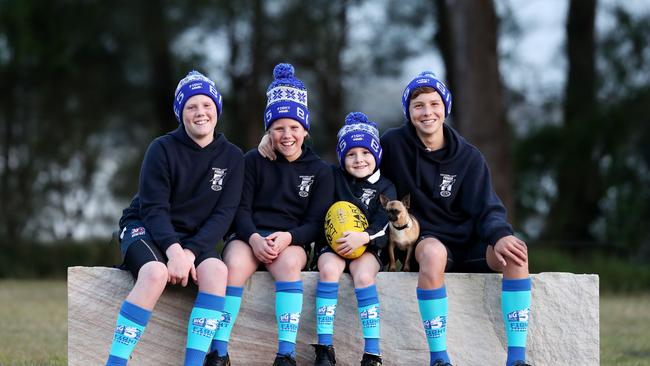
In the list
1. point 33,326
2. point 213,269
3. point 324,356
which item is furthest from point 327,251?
point 33,326

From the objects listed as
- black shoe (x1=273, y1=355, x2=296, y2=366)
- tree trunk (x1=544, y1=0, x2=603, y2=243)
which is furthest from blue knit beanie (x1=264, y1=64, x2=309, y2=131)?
tree trunk (x1=544, y1=0, x2=603, y2=243)

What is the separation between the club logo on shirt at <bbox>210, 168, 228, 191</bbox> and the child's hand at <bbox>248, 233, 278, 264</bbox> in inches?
12.2

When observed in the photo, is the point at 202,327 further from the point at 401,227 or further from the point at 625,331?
the point at 625,331

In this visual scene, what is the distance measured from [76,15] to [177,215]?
12809mm

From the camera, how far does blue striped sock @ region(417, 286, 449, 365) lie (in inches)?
179

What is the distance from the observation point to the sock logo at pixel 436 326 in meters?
4.54

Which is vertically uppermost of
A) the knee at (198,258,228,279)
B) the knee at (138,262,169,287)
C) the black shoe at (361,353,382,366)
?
the knee at (198,258,228,279)

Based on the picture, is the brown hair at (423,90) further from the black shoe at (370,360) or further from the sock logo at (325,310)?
the black shoe at (370,360)

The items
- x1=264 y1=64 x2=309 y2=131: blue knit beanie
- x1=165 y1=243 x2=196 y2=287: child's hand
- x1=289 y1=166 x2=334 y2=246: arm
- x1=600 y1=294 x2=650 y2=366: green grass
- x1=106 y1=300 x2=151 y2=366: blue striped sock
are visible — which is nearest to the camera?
x1=106 y1=300 x2=151 y2=366: blue striped sock

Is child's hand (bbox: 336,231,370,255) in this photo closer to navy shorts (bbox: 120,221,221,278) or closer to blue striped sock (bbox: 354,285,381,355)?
blue striped sock (bbox: 354,285,381,355)

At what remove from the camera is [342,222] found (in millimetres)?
4699

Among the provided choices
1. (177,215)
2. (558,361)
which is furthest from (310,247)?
(558,361)

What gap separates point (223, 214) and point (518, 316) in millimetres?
1559

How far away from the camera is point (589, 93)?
1538 cm
